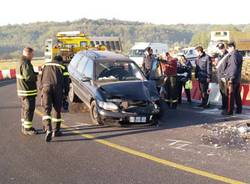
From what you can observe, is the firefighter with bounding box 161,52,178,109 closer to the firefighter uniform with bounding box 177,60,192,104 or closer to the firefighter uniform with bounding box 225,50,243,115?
the firefighter uniform with bounding box 177,60,192,104

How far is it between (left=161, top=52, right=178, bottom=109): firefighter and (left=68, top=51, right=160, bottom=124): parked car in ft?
5.59

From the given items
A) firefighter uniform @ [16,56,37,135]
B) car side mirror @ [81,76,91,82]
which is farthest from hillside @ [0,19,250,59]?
firefighter uniform @ [16,56,37,135]

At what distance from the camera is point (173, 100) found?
487 inches

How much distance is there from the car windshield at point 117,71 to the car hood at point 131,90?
52cm

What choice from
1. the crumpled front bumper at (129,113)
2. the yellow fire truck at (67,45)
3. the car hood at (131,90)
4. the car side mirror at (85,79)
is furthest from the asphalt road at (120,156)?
the yellow fire truck at (67,45)

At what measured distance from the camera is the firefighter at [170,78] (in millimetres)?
12383

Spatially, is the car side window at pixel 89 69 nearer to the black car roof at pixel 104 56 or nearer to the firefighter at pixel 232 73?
the black car roof at pixel 104 56

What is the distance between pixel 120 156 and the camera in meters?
6.87

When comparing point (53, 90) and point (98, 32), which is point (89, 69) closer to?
point (53, 90)

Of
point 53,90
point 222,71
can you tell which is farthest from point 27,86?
point 222,71

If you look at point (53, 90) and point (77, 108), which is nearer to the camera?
point (53, 90)

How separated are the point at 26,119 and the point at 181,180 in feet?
13.5

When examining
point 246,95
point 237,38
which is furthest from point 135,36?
point 246,95

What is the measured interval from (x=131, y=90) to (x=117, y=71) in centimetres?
125
